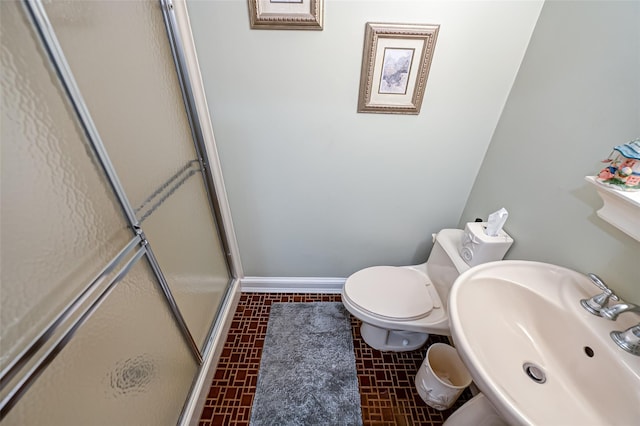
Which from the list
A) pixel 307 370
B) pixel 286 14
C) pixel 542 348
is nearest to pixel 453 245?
pixel 542 348

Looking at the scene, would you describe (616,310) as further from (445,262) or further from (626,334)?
A: (445,262)

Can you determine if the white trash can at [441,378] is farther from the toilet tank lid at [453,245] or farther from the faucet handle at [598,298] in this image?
the faucet handle at [598,298]

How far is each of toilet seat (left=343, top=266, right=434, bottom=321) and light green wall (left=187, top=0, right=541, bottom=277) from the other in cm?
24

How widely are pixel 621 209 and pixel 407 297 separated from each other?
83cm

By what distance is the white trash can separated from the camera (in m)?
1.11

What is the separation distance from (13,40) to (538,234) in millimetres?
1536

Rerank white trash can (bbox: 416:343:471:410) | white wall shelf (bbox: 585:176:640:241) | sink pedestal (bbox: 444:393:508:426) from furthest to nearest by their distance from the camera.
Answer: white trash can (bbox: 416:343:471:410) → sink pedestal (bbox: 444:393:508:426) → white wall shelf (bbox: 585:176:640:241)

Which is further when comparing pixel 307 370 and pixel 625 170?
pixel 307 370

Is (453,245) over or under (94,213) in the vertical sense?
under

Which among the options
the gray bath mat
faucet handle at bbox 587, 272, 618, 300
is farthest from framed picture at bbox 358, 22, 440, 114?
the gray bath mat

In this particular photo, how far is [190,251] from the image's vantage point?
1.15 meters

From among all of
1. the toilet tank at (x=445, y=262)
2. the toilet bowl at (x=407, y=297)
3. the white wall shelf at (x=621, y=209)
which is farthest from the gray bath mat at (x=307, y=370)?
the white wall shelf at (x=621, y=209)

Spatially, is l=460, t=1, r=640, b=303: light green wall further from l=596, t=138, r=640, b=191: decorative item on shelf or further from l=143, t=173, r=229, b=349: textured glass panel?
l=143, t=173, r=229, b=349: textured glass panel

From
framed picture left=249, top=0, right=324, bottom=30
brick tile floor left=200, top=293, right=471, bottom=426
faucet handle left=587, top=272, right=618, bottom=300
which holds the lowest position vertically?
brick tile floor left=200, top=293, right=471, bottom=426
